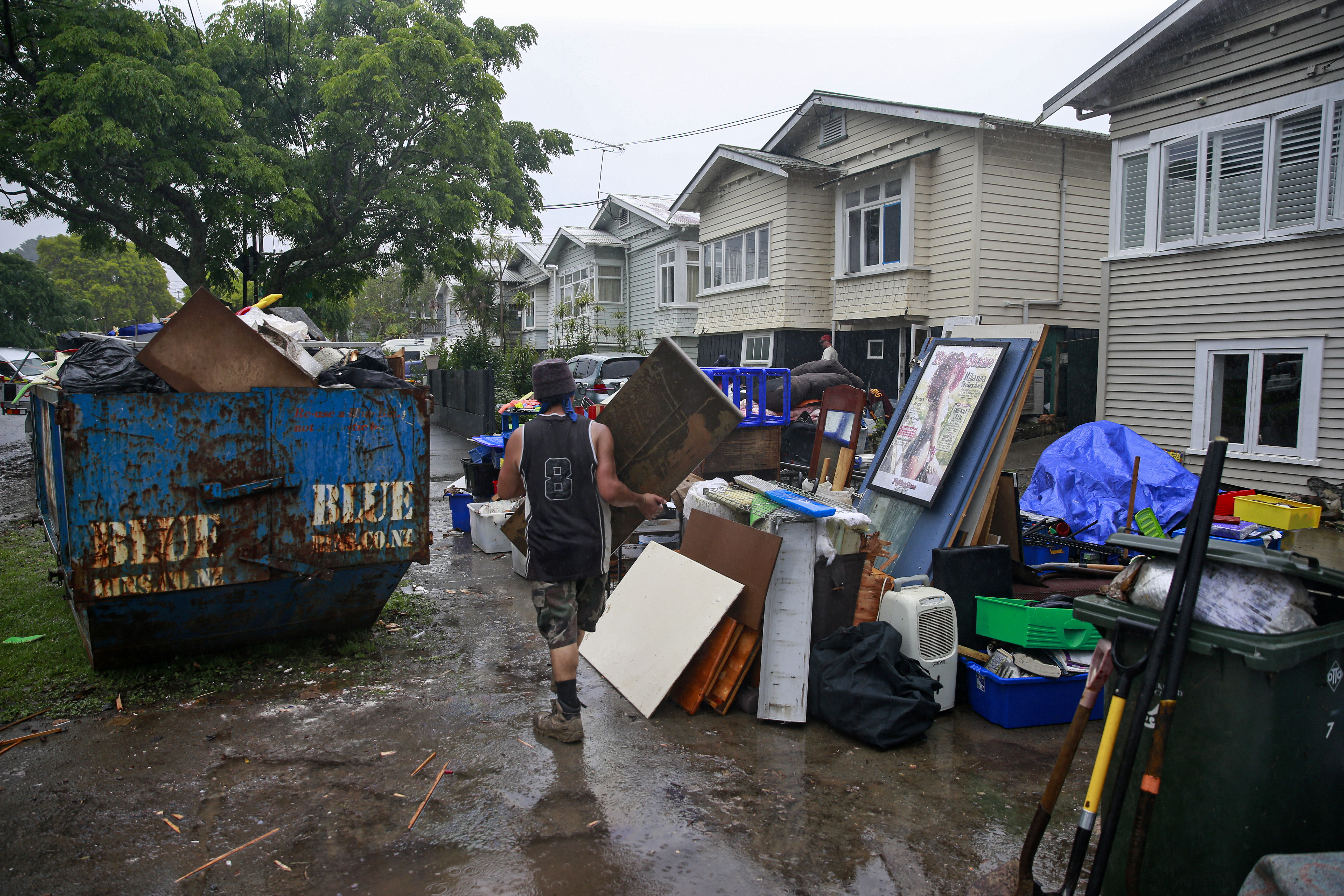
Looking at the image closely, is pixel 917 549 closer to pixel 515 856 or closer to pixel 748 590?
pixel 748 590

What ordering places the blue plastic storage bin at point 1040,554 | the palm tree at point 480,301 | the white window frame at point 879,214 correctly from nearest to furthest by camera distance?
the blue plastic storage bin at point 1040,554 → the white window frame at point 879,214 → the palm tree at point 480,301

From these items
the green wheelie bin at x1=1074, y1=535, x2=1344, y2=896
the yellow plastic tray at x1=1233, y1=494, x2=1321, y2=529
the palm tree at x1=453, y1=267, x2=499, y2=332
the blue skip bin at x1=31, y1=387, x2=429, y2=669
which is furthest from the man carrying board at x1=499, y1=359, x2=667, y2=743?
the palm tree at x1=453, y1=267, x2=499, y2=332

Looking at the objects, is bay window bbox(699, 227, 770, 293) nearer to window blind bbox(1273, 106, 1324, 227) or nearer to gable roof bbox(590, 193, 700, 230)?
gable roof bbox(590, 193, 700, 230)

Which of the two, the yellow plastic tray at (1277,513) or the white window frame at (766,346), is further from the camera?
the white window frame at (766,346)

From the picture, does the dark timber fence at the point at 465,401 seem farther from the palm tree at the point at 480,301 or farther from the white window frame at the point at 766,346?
the palm tree at the point at 480,301

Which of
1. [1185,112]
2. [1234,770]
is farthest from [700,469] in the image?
[1185,112]

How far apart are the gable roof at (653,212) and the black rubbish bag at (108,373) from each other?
1794cm

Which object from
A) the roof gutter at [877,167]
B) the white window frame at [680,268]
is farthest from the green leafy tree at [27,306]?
the roof gutter at [877,167]

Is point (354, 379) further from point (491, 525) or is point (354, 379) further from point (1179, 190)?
point (1179, 190)

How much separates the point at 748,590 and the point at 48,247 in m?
69.5

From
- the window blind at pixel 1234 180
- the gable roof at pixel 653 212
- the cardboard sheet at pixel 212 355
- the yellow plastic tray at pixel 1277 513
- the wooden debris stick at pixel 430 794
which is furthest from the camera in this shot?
the gable roof at pixel 653 212

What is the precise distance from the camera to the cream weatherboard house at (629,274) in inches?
914

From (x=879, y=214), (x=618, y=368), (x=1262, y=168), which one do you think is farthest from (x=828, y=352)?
(x=1262, y=168)

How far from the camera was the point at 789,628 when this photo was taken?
13.8ft
